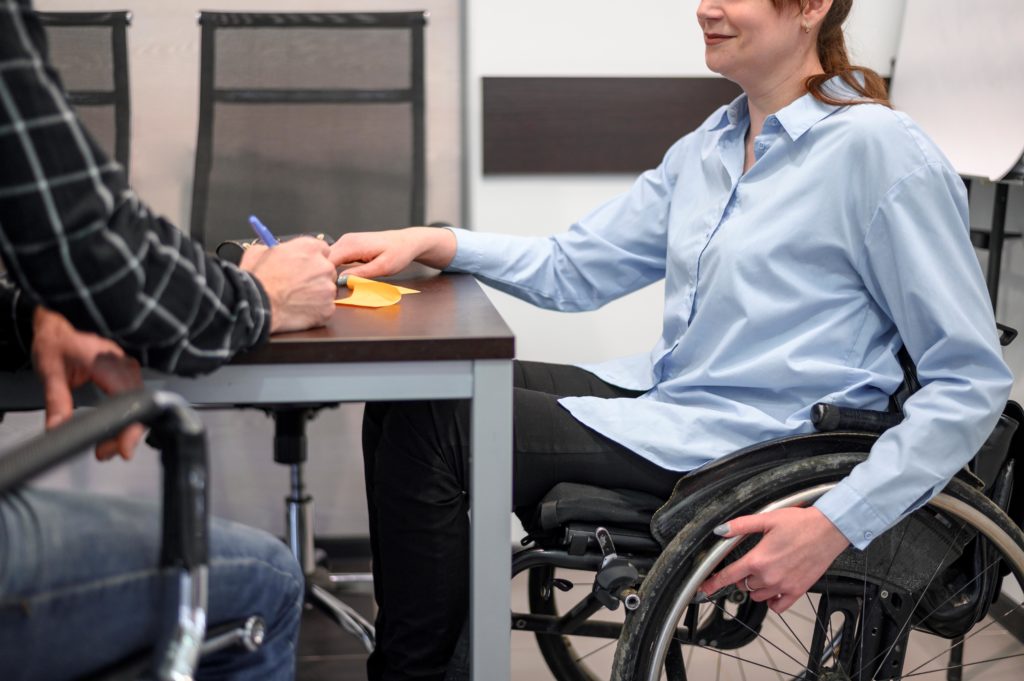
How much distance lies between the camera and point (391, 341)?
39.5 inches

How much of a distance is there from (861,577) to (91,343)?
0.86 metres

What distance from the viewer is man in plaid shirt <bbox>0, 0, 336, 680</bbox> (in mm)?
799

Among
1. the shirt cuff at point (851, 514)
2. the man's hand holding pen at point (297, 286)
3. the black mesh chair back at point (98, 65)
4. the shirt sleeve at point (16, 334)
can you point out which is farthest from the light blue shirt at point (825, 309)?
the black mesh chair back at point (98, 65)

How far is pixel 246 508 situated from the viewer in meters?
2.61

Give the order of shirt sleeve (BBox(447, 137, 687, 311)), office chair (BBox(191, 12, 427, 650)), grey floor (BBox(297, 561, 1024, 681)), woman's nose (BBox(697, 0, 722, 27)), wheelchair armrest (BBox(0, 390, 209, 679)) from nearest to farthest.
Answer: wheelchair armrest (BBox(0, 390, 209, 679)) < woman's nose (BBox(697, 0, 722, 27)) < shirt sleeve (BBox(447, 137, 687, 311)) < grey floor (BBox(297, 561, 1024, 681)) < office chair (BBox(191, 12, 427, 650))

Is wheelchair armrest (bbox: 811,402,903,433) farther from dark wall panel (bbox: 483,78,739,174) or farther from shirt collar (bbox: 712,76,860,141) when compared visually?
dark wall panel (bbox: 483,78,739,174)

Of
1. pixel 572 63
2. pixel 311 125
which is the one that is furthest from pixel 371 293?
pixel 572 63

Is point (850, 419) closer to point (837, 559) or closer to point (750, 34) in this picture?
point (837, 559)

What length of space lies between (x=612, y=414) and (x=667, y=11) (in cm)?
135

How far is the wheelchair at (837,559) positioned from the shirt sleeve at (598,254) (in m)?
0.42

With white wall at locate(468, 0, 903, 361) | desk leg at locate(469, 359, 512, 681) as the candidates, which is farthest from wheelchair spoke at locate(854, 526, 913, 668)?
white wall at locate(468, 0, 903, 361)

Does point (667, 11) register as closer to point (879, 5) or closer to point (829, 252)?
point (879, 5)

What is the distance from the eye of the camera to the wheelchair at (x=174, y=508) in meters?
0.74

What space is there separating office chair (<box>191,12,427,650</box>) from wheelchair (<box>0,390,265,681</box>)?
59.3 inches
